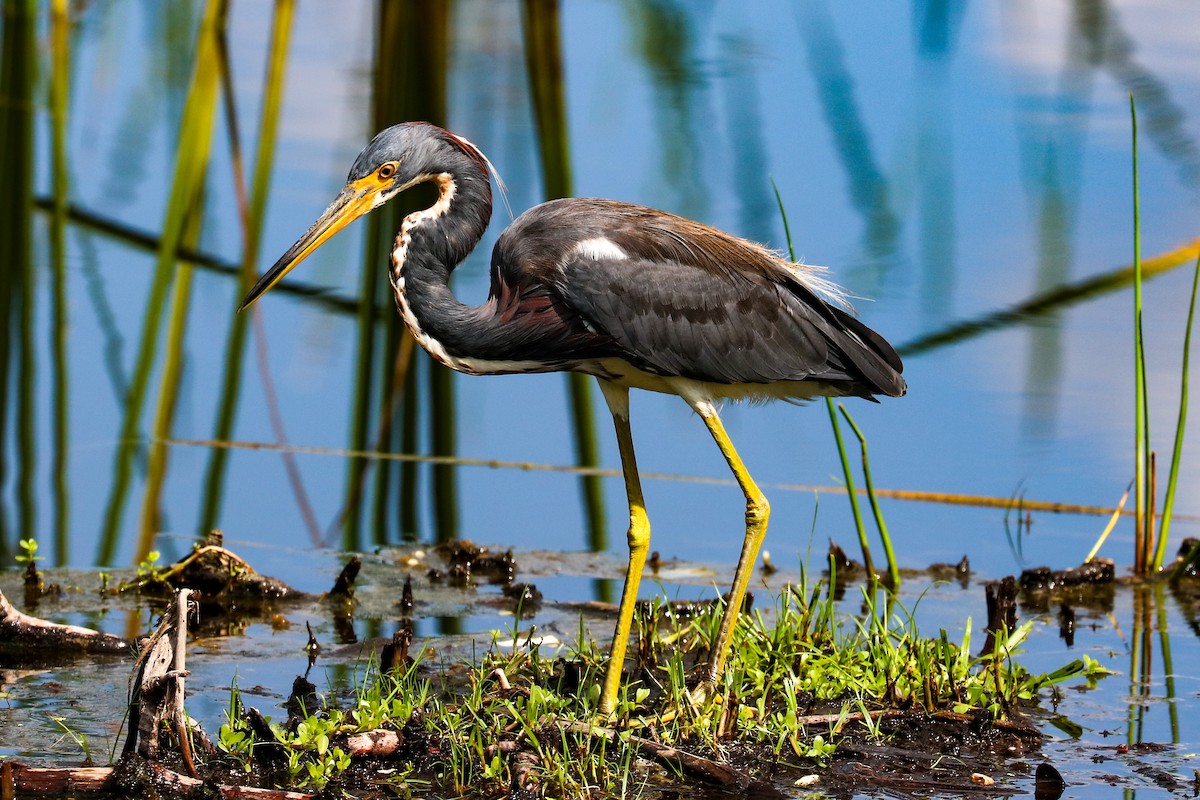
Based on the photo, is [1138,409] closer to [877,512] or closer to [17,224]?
[877,512]

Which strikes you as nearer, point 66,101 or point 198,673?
point 198,673

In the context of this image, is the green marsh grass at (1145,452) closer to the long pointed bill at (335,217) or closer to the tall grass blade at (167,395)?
the long pointed bill at (335,217)

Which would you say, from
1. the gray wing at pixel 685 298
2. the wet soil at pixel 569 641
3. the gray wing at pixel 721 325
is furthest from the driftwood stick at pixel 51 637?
the gray wing at pixel 721 325

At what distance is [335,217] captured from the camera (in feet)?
17.1

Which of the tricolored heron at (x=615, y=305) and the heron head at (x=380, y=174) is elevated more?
the heron head at (x=380, y=174)

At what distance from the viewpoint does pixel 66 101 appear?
1123cm

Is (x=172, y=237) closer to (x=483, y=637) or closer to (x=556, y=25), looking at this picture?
(x=556, y=25)

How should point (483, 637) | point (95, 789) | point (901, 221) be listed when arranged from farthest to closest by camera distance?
point (901, 221) → point (483, 637) → point (95, 789)

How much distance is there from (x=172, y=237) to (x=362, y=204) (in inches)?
186

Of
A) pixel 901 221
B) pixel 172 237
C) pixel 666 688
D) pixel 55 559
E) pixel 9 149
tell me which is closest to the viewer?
pixel 666 688

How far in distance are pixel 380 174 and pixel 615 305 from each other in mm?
921

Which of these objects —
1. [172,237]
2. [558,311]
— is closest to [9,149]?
[172,237]

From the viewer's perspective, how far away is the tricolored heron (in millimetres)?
5164

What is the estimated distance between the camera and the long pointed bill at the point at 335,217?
5.14 m
